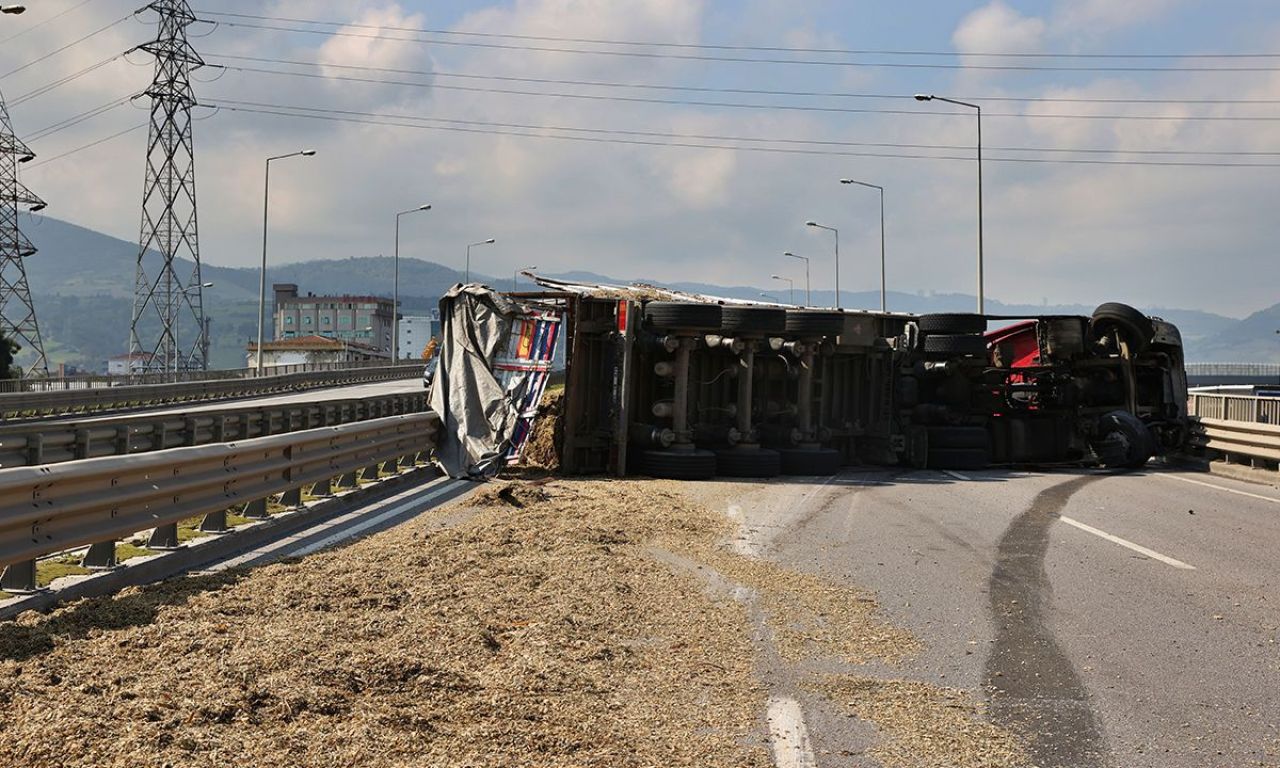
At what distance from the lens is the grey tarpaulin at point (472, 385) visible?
16484 millimetres

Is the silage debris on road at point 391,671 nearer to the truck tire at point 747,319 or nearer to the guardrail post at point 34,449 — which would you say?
the guardrail post at point 34,449

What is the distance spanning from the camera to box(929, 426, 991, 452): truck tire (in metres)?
18.9

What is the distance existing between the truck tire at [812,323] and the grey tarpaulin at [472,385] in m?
4.23

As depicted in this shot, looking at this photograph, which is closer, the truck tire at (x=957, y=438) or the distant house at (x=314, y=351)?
the truck tire at (x=957, y=438)

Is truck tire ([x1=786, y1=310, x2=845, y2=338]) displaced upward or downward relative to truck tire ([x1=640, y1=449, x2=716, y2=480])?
upward

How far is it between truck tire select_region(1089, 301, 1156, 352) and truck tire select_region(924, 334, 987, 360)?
2110 millimetres

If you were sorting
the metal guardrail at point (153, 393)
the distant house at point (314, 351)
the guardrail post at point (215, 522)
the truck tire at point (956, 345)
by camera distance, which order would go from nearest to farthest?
the guardrail post at point (215, 522) < the truck tire at point (956, 345) < the metal guardrail at point (153, 393) < the distant house at point (314, 351)

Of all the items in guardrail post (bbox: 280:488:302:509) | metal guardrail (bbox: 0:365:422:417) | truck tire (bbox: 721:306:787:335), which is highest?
truck tire (bbox: 721:306:787:335)

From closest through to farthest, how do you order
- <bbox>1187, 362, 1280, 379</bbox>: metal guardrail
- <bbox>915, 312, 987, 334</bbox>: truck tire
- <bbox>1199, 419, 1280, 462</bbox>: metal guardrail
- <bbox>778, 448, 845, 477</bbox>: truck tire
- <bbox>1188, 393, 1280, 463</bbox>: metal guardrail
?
1. <bbox>1199, 419, 1280, 462</bbox>: metal guardrail
2. <bbox>1188, 393, 1280, 463</bbox>: metal guardrail
3. <bbox>778, 448, 845, 477</bbox>: truck tire
4. <bbox>915, 312, 987, 334</bbox>: truck tire
5. <bbox>1187, 362, 1280, 379</bbox>: metal guardrail

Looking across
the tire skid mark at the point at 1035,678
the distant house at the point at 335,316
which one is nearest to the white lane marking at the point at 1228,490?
the tire skid mark at the point at 1035,678

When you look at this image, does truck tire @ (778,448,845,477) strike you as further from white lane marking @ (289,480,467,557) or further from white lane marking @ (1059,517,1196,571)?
white lane marking @ (1059,517,1196,571)

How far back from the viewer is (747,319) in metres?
16.8

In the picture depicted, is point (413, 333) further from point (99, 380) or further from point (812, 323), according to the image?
point (812, 323)

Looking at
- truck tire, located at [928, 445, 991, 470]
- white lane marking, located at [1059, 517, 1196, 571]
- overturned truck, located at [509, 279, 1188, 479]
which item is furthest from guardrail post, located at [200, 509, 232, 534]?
truck tire, located at [928, 445, 991, 470]
